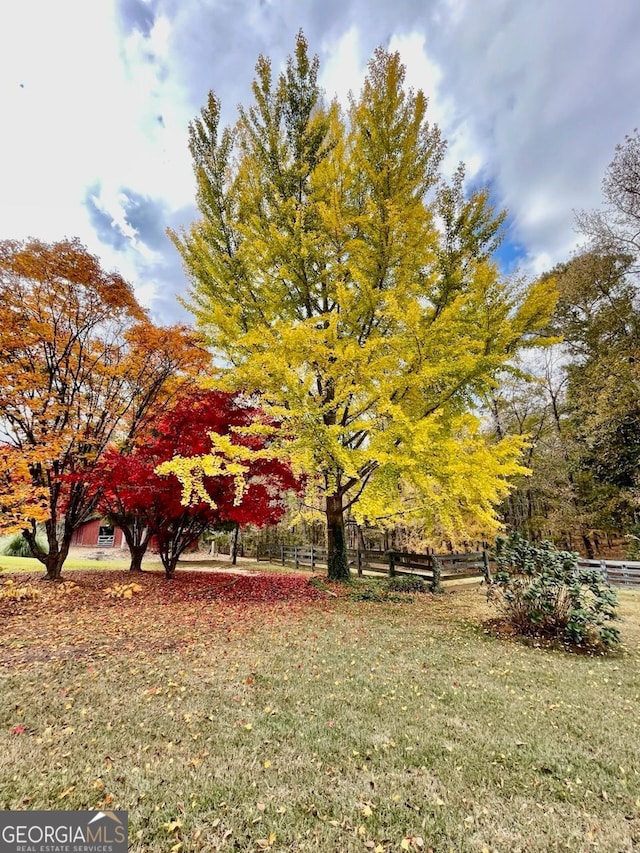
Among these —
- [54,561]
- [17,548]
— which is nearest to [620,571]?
[54,561]

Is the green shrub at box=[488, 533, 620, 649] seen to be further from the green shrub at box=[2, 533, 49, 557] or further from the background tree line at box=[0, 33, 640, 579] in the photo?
the green shrub at box=[2, 533, 49, 557]

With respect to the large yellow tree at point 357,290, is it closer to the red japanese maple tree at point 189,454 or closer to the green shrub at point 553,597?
the green shrub at point 553,597

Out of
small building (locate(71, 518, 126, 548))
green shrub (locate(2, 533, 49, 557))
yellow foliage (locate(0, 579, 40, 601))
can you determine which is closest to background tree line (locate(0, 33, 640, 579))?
yellow foliage (locate(0, 579, 40, 601))

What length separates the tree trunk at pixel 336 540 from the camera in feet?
33.4

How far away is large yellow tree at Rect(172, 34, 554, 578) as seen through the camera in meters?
7.19

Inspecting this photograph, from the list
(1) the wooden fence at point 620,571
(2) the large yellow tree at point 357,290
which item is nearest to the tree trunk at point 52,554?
(2) the large yellow tree at point 357,290

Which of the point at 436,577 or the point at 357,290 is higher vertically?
the point at 357,290

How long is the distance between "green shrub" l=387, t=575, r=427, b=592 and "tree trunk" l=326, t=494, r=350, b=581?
1.38 meters

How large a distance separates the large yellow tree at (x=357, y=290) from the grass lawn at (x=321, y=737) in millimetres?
2971

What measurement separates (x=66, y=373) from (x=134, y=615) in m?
6.11

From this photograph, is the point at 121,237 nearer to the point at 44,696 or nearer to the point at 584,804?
the point at 44,696

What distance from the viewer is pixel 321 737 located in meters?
3.10

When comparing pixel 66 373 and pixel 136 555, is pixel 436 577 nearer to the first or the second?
pixel 136 555

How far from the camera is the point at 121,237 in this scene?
48.4ft
